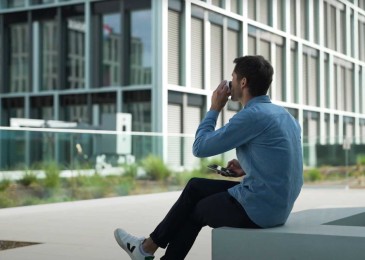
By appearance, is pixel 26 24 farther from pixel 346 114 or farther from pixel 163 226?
pixel 163 226

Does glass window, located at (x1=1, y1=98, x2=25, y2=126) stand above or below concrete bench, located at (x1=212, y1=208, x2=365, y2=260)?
above

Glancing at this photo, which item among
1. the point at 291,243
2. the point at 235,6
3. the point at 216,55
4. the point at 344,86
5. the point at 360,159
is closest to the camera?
the point at 291,243

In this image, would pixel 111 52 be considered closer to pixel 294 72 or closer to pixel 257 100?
pixel 294 72

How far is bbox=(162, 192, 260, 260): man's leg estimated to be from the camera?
4242 mm

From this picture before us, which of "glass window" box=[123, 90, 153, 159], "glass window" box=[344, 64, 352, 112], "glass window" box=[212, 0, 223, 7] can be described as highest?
"glass window" box=[212, 0, 223, 7]

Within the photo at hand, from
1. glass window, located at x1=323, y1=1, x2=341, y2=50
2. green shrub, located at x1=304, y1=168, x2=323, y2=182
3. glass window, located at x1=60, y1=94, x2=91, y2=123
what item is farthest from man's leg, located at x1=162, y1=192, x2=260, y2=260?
glass window, located at x1=323, y1=1, x2=341, y2=50

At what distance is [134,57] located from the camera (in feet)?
84.3

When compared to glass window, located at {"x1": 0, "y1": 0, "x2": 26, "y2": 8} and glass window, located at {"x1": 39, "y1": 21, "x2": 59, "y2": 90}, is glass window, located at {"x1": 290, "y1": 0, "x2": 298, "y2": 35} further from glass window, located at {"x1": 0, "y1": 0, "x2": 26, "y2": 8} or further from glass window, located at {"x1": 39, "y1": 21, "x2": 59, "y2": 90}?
glass window, located at {"x1": 0, "y1": 0, "x2": 26, "y2": 8}

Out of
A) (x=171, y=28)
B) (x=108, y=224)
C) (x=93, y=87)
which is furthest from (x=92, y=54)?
(x=108, y=224)

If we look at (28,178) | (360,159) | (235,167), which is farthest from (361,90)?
(235,167)

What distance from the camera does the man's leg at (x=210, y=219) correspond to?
424cm

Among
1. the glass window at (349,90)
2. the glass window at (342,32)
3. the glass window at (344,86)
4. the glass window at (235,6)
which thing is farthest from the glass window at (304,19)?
the glass window at (235,6)

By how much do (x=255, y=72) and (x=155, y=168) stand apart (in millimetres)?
14137

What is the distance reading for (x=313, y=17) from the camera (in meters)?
36.6
